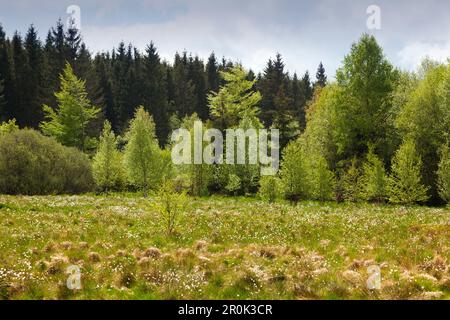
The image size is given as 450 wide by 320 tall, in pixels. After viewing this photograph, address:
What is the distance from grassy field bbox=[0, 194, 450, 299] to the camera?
10.2 m

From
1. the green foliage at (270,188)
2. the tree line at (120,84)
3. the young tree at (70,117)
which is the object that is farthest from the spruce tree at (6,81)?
the green foliage at (270,188)

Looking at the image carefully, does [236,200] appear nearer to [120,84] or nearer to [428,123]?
[428,123]

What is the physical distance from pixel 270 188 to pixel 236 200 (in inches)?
158

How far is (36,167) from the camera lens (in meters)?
37.7

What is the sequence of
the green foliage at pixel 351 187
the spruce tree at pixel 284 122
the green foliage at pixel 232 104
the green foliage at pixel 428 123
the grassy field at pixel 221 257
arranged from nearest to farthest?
Answer: the grassy field at pixel 221 257, the green foliage at pixel 351 187, the green foliage at pixel 428 123, the green foliage at pixel 232 104, the spruce tree at pixel 284 122

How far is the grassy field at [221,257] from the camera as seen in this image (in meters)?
10.2

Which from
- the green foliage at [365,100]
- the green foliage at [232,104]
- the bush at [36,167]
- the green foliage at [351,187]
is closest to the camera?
the bush at [36,167]

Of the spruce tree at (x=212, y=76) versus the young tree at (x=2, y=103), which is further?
the spruce tree at (x=212, y=76)

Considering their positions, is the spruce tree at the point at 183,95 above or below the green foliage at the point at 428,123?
above

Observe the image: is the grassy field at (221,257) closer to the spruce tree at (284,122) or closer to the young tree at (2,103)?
the spruce tree at (284,122)

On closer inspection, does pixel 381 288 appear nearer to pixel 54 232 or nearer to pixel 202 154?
pixel 54 232

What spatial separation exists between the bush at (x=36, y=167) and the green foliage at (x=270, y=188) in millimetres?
18940
